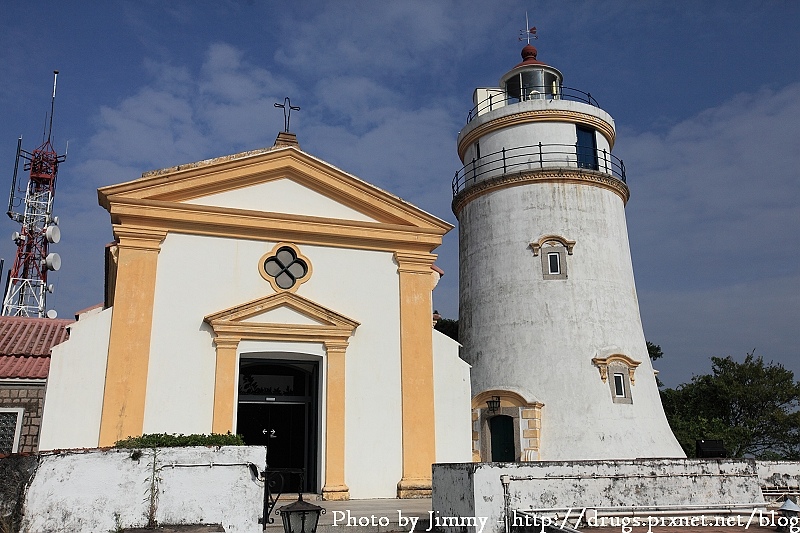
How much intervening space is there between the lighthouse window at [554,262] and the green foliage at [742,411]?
34.6ft

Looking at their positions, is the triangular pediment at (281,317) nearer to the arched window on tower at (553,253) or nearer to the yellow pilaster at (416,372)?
the yellow pilaster at (416,372)

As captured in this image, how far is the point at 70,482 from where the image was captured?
24.2 feet

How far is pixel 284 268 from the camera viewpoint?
44.9 ft

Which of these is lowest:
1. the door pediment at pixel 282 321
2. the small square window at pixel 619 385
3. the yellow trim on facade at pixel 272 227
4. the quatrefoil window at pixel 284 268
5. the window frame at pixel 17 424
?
the window frame at pixel 17 424

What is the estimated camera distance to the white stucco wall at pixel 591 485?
8125 millimetres

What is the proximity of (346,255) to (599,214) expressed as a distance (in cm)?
986

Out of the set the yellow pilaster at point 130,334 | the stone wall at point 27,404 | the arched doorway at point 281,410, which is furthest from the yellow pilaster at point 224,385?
the stone wall at point 27,404

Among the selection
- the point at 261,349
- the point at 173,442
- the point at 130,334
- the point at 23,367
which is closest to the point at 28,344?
the point at 23,367

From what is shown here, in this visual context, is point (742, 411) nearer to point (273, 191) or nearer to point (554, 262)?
point (554, 262)

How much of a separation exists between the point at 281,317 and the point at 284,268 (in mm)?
1023

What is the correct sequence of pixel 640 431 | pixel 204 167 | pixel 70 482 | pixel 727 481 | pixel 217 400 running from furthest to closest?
pixel 640 431, pixel 204 167, pixel 217 400, pixel 727 481, pixel 70 482

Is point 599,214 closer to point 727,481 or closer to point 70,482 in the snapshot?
point 727,481

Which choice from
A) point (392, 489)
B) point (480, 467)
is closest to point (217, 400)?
point (392, 489)

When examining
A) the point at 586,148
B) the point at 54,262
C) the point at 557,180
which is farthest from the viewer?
the point at 54,262
